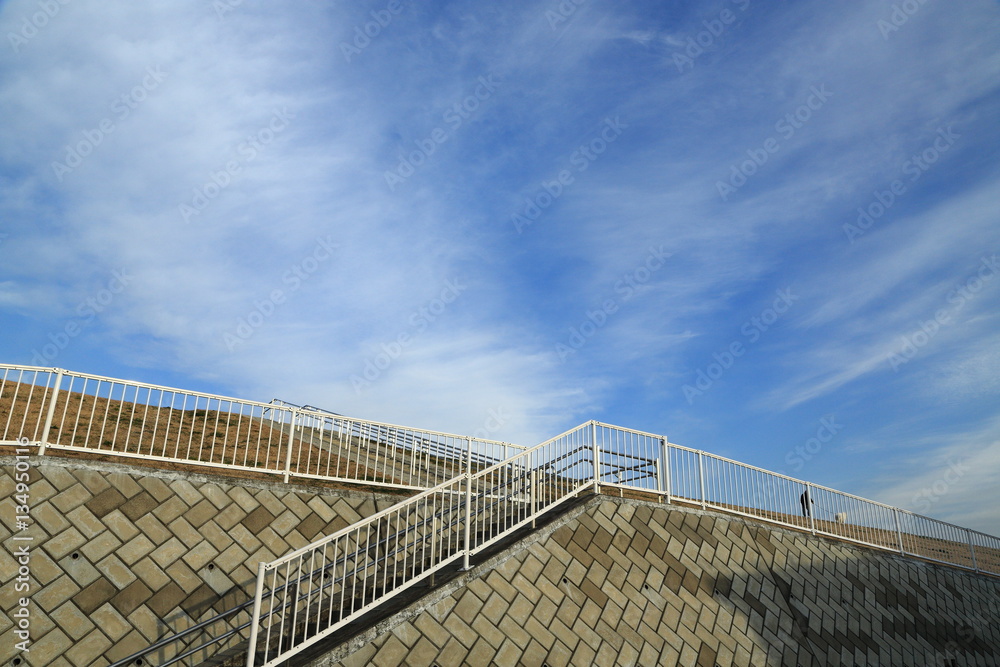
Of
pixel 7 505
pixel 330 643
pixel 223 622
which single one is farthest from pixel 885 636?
pixel 7 505

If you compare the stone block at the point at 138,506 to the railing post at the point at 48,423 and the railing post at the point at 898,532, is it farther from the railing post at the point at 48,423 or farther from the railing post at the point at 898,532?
the railing post at the point at 898,532

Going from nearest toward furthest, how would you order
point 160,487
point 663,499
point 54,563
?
point 54,563, point 160,487, point 663,499

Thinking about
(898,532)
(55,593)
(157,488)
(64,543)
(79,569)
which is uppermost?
(898,532)

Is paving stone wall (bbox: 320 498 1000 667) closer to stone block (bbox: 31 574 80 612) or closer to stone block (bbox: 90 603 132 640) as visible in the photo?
stone block (bbox: 90 603 132 640)

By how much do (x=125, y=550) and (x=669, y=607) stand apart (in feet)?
25.0

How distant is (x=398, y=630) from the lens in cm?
693

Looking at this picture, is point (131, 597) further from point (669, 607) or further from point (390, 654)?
point (669, 607)

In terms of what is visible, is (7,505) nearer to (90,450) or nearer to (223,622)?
(90,450)

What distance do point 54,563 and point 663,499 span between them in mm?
9364

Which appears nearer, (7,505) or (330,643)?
(330,643)

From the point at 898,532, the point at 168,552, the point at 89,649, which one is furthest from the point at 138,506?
the point at 898,532

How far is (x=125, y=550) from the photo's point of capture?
7668 mm

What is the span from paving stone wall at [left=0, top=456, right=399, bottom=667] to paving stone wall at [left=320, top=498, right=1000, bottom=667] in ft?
8.74

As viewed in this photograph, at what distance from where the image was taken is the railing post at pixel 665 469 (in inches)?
446
